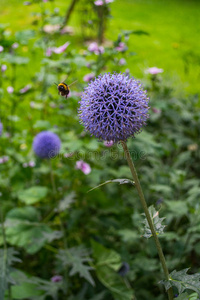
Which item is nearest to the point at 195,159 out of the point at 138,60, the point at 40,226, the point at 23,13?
the point at 40,226

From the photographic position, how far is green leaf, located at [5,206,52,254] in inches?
82.5

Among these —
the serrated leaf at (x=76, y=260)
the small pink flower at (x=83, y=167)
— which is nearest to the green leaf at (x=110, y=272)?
the serrated leaf at (x=76, y=260)

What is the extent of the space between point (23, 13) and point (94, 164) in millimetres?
7667

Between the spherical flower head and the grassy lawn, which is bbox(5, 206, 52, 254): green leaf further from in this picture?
the grassy lawn

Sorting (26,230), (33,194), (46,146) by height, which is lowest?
(26,230)

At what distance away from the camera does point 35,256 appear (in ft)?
8.61

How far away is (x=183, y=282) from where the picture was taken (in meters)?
1.17

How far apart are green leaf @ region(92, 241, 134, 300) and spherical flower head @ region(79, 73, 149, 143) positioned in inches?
43.3

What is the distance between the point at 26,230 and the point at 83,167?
1.91ft

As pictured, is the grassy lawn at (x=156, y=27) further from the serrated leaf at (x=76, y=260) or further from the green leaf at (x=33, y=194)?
the serrated leaf at (x=76, y=260)

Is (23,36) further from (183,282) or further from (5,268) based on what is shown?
(183,282)

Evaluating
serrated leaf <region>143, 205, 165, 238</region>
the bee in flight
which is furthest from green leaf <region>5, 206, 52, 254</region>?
serrated leaf <region>143, 205, 165, 238</region>

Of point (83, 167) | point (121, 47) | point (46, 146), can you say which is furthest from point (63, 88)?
point (121, 47)

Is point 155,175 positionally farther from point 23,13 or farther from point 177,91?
point 23,13
